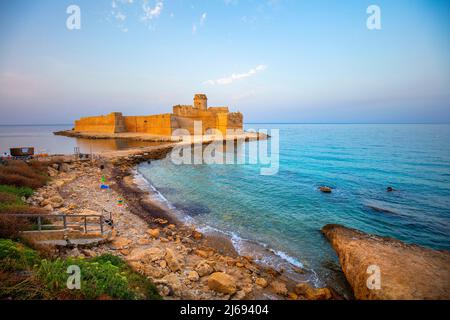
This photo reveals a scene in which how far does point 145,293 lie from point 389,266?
17.6 ft

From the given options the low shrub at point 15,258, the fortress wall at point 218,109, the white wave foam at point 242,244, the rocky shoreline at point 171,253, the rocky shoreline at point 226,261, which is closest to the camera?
the low shrub at point 15,258

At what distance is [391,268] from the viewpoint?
4605 mm

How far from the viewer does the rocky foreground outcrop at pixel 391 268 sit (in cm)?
393

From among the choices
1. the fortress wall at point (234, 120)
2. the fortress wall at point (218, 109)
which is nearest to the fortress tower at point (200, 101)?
the fortress wall at point (218, 109)

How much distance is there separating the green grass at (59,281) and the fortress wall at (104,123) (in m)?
46.9

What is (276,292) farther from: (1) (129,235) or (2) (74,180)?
(2) (74,180)

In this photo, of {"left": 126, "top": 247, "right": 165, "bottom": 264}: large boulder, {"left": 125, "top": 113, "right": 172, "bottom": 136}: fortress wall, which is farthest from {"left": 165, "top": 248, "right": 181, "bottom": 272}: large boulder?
{"left": 125, "top": 113, "right": 172, "bottom": 136}: fortress wall

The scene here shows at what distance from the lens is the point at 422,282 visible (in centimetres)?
414

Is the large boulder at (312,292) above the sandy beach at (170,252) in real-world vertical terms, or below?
below

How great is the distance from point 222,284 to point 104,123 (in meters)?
53.2

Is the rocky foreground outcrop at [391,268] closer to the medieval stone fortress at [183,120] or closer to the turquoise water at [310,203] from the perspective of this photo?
the turquoise water at [310,203]

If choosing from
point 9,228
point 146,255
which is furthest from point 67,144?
point 146,255

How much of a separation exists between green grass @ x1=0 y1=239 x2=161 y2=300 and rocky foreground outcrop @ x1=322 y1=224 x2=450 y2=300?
173 inches
